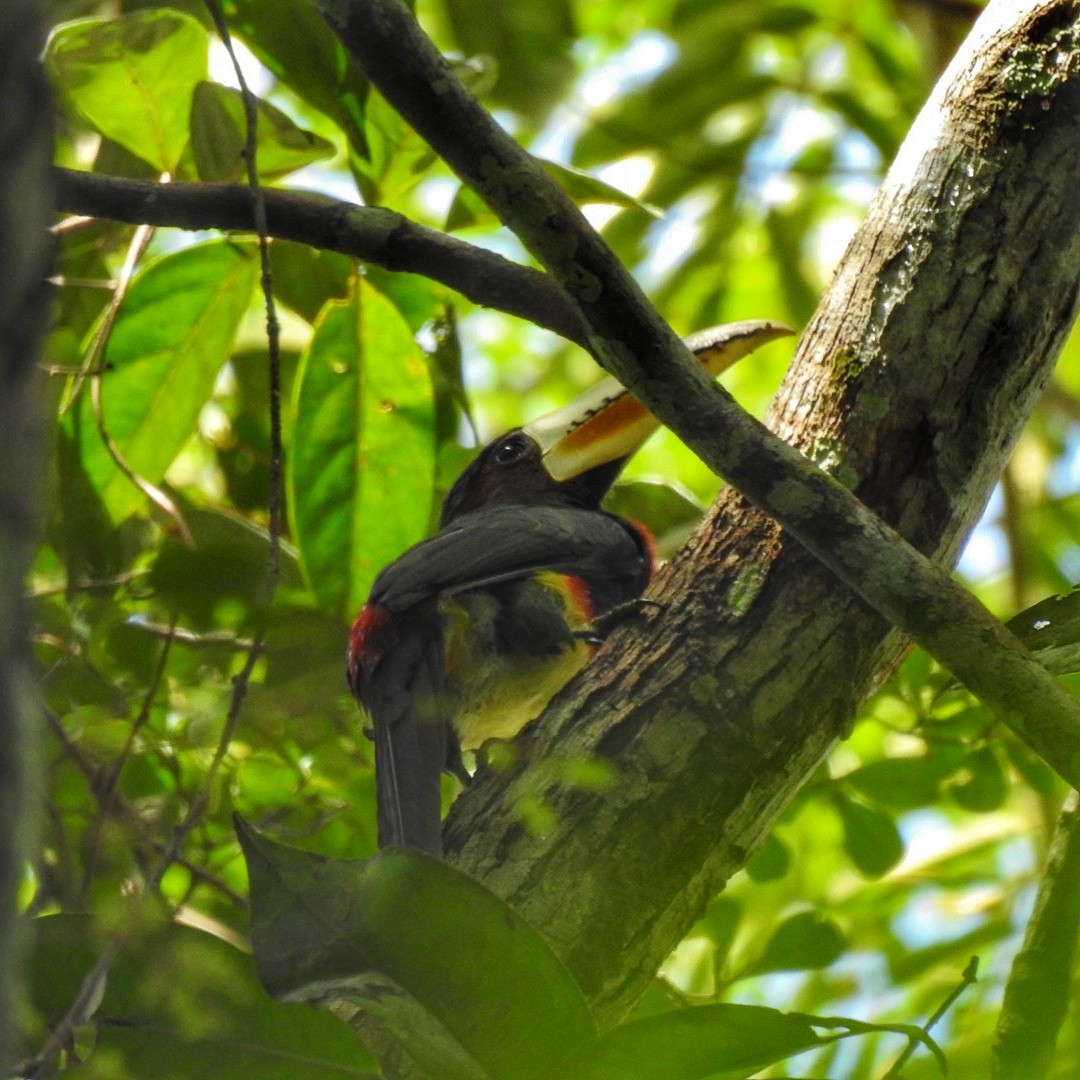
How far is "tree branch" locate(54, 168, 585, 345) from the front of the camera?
228cm

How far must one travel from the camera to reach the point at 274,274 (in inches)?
138

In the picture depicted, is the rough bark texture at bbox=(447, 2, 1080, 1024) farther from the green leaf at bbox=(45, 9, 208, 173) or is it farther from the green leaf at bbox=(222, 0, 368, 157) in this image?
the green leaf at bbox=(45, 9, 208, 173)

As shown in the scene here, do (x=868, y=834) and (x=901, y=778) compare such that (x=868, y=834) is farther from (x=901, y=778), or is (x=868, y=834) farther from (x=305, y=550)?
(x=305, y=550)

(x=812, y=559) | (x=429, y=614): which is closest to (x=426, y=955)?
(x=812, y=559)

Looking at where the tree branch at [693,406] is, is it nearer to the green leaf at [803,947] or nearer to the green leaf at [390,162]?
the green leaf at [803,947]

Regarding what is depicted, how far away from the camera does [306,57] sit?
9.68 feet

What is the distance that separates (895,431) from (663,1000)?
111 cm

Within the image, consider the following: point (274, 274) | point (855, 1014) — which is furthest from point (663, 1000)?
point (274, 274)

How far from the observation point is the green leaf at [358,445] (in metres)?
3.32

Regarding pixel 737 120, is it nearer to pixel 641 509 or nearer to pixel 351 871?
pixel 641 509

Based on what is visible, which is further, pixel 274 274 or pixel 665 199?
pixel 665 199

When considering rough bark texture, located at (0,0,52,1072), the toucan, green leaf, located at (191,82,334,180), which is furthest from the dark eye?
rough bark texture, located at (0,0,52,1072)

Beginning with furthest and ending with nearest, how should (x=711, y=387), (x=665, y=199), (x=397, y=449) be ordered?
(x=665, y=199) < (x=397, y=449) < (x=711, y=387)

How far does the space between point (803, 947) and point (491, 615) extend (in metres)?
1.25
